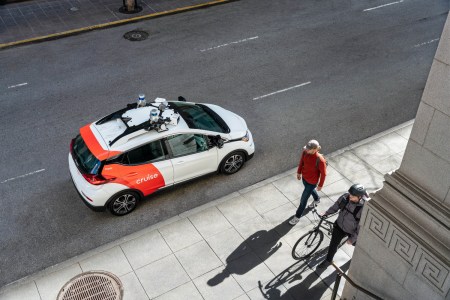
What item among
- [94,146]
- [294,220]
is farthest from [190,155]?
[294,220]

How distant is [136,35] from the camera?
1792cm

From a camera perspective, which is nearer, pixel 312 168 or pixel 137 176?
pixel 312 168

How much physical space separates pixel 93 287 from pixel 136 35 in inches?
444

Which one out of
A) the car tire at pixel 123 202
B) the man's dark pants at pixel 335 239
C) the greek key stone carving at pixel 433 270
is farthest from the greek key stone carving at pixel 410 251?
the car tire at pixel 123 202

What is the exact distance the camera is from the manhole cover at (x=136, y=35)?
17703 millimetres

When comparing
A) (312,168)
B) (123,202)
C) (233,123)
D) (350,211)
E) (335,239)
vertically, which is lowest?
(123,202)

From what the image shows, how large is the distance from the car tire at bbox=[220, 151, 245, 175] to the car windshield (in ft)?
1.97

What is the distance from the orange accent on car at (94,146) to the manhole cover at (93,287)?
2242mm

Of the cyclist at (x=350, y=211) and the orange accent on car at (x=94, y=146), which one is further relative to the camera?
the orange accent on car at (x=94, y=146)

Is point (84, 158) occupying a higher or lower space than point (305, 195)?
higher

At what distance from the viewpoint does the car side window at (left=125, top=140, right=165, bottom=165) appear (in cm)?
992

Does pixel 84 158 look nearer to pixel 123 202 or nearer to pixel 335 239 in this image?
pixel 123 202

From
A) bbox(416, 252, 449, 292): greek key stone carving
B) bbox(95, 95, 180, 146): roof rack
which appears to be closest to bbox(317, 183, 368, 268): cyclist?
bbox(416, 252, 449, 292): greek key stone carving

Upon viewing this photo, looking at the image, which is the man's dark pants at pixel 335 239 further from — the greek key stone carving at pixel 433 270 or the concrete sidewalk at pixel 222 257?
the greek key stone carving at pixel 433 270
